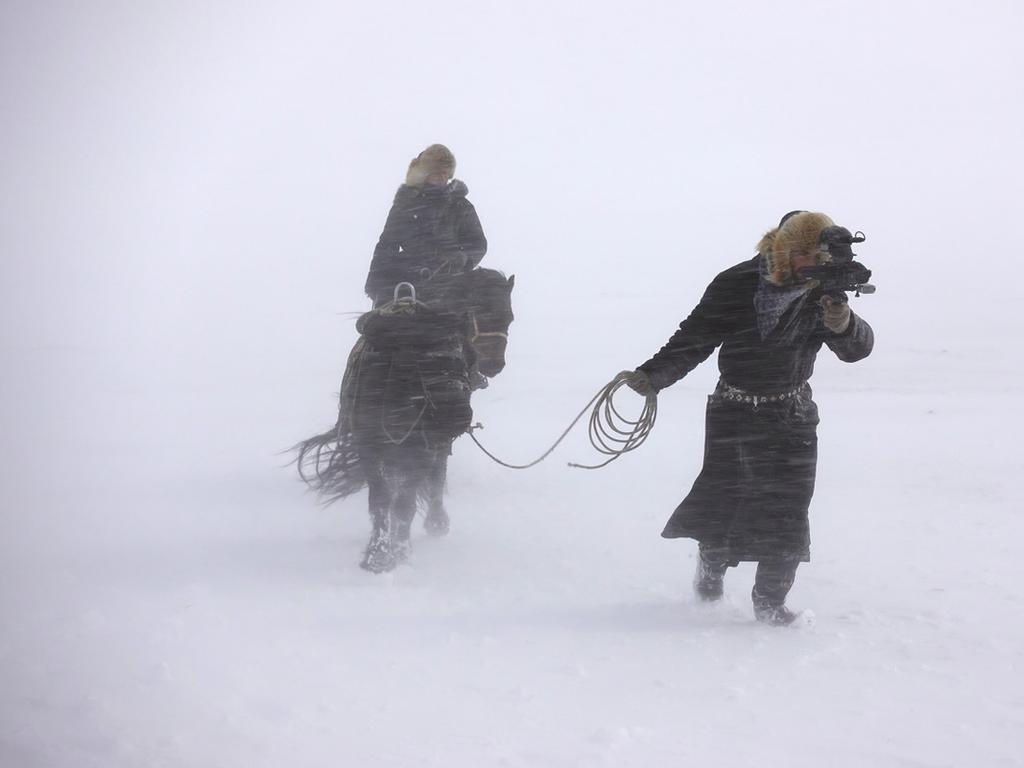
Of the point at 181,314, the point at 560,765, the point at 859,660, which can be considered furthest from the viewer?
the point at 181,314

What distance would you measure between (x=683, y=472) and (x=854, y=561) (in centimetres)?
246

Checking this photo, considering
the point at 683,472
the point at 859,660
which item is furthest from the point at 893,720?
the point at 683,472

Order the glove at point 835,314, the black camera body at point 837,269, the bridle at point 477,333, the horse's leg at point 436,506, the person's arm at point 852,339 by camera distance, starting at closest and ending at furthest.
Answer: the black camera body at point 837,269, the glove at point 835,314, the person's arm at point 852,339, the bridle at point 477,333, the horse's leg at point 436,506

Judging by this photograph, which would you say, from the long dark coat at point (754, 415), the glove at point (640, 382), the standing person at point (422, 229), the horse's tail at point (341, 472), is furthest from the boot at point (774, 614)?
the horse's tail at point (341, 472)

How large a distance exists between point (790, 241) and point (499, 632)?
1840 mm

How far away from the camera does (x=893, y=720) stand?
3363mm

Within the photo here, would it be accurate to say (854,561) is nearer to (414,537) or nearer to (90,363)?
(414,537)

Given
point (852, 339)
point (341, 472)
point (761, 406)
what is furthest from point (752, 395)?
point (341, 472)

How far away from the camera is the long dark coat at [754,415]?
13.8 ft

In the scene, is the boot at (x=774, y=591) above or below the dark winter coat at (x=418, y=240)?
below

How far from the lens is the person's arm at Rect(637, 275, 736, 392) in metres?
4.30

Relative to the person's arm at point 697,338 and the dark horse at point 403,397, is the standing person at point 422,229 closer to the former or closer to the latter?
the dark horse at point 403,397

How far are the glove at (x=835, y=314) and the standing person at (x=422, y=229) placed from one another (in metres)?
2.14

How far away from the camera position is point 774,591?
4.30 metres
